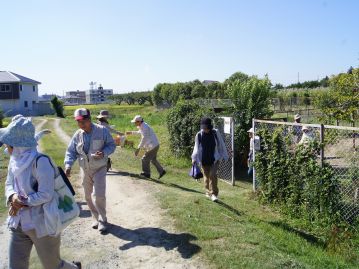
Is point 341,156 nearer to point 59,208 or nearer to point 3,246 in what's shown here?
point 59,208

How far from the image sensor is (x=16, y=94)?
2344 inches

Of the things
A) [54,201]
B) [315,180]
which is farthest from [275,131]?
[54,201]

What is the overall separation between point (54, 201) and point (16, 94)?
5996 cm

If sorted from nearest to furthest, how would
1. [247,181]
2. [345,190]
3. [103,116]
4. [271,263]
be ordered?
[271,263] → [345,190] → [103,116] → [247,181]

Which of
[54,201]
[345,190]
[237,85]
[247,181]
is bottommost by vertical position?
[247,181]

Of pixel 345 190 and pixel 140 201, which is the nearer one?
pixel 345 190

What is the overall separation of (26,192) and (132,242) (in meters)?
2.36

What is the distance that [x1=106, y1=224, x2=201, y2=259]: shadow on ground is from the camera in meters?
5.57

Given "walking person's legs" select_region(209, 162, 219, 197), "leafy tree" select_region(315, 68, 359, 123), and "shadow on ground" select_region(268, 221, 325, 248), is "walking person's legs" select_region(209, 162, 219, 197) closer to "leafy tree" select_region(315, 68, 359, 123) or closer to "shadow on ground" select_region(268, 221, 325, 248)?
"shadow on ground" select_region(268, 221, 325, 248)

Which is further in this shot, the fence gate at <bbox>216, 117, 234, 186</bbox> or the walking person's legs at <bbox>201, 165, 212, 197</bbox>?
the fence gate at <bbox>216, 117, 234, 186</bbox>

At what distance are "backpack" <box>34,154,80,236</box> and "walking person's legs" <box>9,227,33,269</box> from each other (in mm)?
310

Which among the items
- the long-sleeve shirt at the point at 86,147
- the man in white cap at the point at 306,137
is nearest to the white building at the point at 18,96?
the man in white cap at the point at 306,137

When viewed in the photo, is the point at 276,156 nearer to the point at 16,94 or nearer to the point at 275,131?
the point at 275,131

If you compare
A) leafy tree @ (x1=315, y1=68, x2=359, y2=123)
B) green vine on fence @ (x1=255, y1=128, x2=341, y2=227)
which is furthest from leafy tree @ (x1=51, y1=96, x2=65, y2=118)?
green vine on fence @ (x1=255, y1=128, x2=341, y2=227)
